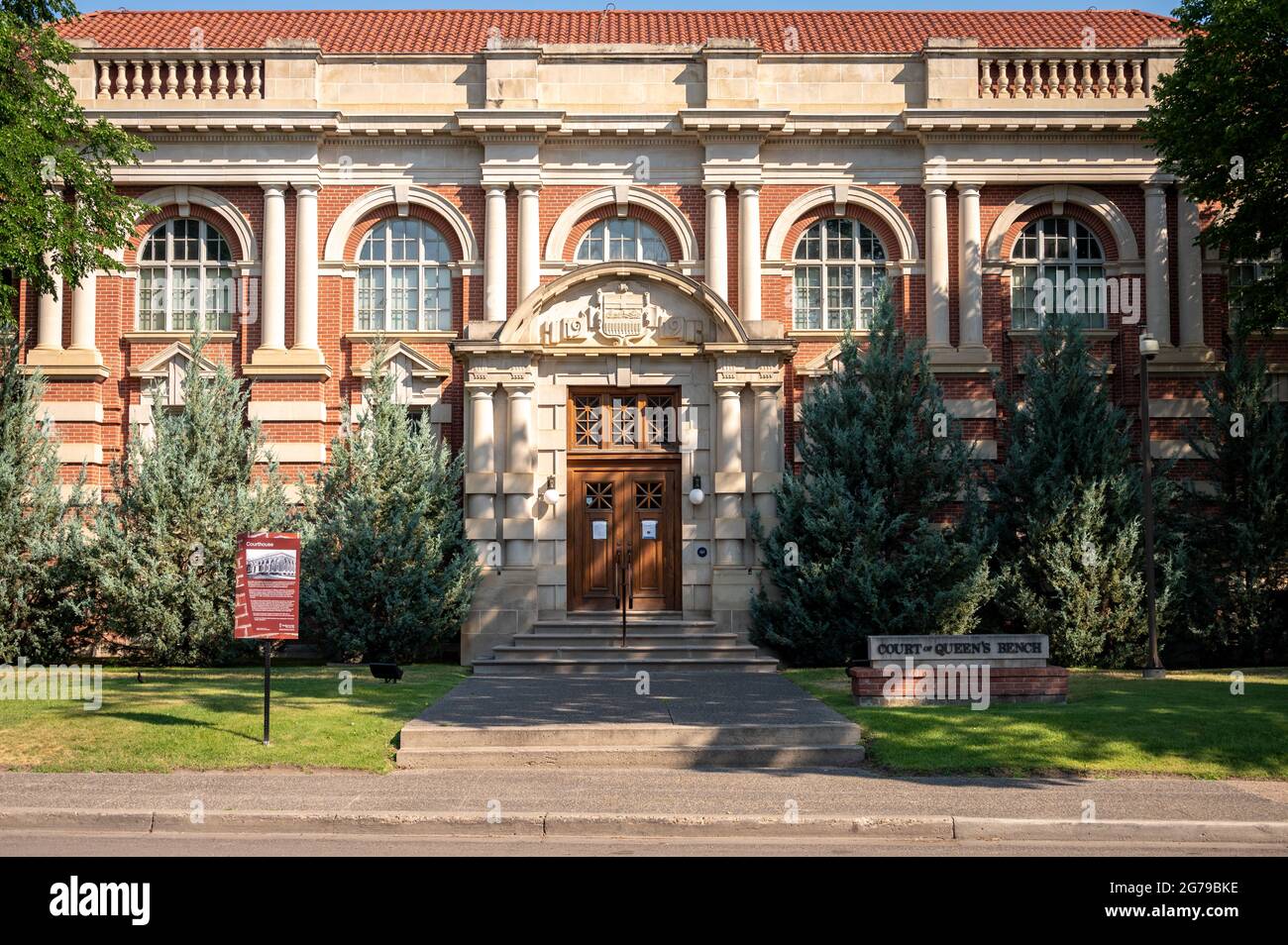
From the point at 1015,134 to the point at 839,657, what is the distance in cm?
1128

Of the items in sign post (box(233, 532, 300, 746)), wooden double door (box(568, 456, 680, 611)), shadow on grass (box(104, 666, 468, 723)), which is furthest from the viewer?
wooden double door (box(568, 456, 680, 611))

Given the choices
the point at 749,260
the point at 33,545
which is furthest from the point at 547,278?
the point at 33,545

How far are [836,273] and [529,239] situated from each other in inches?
242

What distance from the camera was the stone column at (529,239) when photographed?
81.7 ft

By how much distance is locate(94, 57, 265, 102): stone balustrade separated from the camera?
82.3 feet

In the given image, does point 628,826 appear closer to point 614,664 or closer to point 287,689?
point 287,689

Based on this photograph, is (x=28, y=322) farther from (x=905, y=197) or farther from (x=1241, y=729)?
(x=1241, y=729)

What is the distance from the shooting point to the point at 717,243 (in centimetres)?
2498

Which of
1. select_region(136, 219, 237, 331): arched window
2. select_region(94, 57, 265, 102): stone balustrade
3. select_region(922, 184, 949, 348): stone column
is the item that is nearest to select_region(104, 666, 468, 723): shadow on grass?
select_region(136, 219, 237, 331): arched window

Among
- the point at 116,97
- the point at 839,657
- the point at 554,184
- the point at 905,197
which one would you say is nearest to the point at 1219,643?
the point at 839,657

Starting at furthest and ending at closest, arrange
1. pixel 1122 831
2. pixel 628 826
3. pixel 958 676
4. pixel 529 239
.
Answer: pixel 529 239, pixel 958 676, pixel 628 826, pixel 1122 831

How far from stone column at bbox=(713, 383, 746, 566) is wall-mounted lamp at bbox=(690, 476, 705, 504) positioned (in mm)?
324

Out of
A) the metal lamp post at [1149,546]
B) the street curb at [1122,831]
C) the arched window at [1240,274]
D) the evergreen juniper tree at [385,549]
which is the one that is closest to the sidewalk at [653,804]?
the street curb at [1122,831]

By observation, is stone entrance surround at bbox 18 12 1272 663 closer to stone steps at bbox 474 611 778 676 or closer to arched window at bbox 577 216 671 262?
arched window at bbox 577 216 671 262
